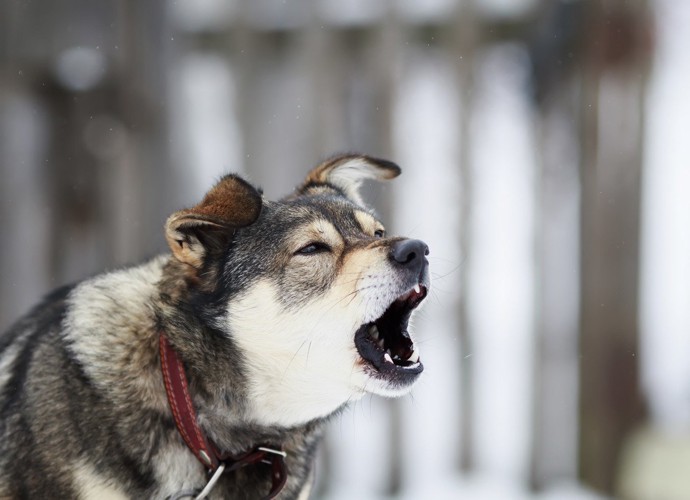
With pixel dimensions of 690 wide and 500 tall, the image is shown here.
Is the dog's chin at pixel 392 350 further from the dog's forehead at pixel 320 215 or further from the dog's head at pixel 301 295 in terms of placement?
the dog's forehead at pixel 320 215

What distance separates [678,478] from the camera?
11.8ft

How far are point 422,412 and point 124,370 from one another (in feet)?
6.07

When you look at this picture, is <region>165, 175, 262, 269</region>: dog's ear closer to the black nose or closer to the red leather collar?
the red leather collar

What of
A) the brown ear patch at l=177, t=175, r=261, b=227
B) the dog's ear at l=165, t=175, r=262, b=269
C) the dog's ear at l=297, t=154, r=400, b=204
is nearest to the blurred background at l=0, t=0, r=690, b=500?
the dog's ear at l=297, t=154, r=400, b=204

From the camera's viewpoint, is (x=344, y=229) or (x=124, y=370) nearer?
(x=124, y=370)

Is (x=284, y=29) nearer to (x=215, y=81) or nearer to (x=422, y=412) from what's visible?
(x=215, y=81)

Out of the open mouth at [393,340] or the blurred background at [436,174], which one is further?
the blurred background at [436,174]

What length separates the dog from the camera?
2184mm

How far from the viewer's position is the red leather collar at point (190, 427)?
2180mm

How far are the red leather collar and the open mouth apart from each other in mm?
410

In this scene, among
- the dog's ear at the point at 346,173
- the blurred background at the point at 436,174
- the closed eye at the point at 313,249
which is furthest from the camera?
the blurred background at the point at 436,174

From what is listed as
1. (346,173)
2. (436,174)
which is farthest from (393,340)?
(436,174)

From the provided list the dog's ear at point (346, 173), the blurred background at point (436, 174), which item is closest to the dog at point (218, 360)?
the dog's ear at point (346, 173)

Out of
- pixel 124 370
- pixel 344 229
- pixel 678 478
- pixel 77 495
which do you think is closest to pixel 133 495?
pixel 77 495
